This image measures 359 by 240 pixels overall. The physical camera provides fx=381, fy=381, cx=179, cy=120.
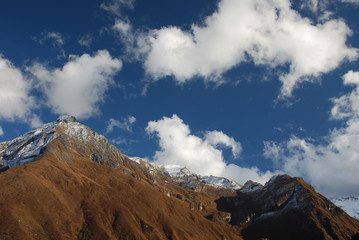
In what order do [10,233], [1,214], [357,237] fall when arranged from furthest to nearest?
1. [1,214]
2. [10,233]
3. [357,237]

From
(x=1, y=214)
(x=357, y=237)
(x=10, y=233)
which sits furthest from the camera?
(x=1, y=214)

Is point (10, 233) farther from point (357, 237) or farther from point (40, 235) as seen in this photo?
point (357, 237)

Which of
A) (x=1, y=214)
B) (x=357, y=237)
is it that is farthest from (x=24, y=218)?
→ (x=357, y=237)

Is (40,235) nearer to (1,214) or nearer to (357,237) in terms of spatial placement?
(1,214)

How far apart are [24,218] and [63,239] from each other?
23.3 m

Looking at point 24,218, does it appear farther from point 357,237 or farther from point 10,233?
point 357,237

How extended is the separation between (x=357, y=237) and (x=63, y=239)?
144m

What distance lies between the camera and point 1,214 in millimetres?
197375

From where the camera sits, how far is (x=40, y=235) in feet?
634

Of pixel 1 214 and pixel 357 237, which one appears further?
pixel 1 214

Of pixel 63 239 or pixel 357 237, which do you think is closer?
pixel 357 237

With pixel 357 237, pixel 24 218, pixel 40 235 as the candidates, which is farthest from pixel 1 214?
pixel 357 237

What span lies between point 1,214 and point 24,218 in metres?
11.5

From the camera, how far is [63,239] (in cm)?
19912
